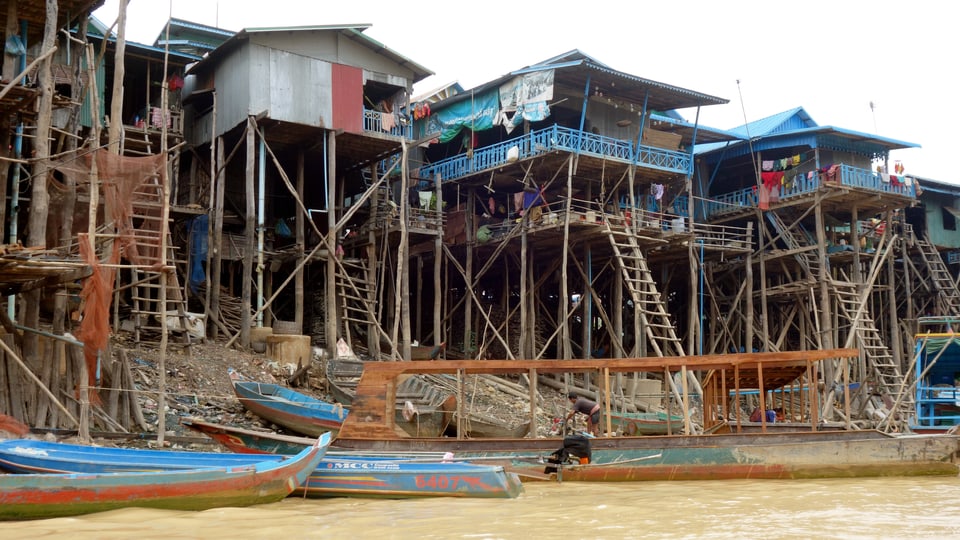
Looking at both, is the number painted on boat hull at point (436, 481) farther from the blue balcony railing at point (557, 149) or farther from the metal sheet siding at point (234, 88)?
the blue balcony railing at point (557, 149)

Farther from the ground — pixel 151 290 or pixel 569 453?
pixel 151 290

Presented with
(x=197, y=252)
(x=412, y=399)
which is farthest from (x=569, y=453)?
(x=197, y=252)

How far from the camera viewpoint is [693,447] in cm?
1440

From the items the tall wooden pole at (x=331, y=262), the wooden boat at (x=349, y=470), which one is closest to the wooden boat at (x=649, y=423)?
the tall wooden pole at (x=331, y=262)

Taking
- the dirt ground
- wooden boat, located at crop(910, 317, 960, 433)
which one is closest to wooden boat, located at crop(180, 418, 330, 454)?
the dirt ground

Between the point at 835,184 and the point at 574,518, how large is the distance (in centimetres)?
1990

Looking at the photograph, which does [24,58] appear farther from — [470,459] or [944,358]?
[944,358]

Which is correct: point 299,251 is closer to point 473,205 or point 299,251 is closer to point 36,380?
point 473,205

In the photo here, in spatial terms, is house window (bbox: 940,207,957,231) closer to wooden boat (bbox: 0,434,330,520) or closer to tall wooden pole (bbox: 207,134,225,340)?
tall wooden pole (bbox: 207,134,225,340)

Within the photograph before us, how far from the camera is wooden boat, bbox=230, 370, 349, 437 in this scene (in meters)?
17.6

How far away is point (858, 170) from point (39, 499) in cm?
2466

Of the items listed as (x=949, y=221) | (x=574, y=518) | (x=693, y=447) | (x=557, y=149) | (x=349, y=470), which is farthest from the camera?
(x=949, y=221)

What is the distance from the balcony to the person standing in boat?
14721 millimetres

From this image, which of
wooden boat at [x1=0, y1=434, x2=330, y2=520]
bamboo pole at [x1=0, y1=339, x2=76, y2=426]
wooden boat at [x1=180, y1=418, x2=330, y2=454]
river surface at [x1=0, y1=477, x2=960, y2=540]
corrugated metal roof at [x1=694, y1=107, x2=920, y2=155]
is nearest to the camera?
river surface at [x1=0, y1=477, x2=960, y2=540]
